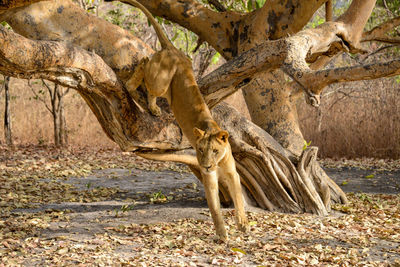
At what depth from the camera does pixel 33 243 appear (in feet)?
14.5

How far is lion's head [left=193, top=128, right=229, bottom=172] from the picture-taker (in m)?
3.92

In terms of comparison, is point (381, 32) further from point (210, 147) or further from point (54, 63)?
point (54, 63)

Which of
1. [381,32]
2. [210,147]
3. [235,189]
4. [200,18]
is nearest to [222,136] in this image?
[210,147]

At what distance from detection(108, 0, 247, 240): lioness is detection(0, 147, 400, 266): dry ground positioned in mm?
440

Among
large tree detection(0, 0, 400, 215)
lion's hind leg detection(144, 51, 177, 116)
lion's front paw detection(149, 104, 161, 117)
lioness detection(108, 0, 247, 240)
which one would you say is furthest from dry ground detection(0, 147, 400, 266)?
lion's hind leg detection(144, 51, 177, 116)

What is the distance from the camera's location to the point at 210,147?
391cm

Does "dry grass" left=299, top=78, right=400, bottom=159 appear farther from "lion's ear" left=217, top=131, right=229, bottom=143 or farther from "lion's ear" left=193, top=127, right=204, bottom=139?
"lion's ear" left=193, top=127, right=204, bottom=139

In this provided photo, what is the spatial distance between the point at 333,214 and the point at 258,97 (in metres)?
1.82

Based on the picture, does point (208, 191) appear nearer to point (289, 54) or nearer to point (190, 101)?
point (190, 101)

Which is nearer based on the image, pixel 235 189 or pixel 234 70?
pixel 235 189

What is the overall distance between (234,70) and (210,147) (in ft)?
3.91

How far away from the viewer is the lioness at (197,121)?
396 centimetres

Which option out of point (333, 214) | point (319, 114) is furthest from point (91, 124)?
point (333, 214)

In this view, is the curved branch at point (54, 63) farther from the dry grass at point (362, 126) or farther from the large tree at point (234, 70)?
the dry grass at point (362, 126)
